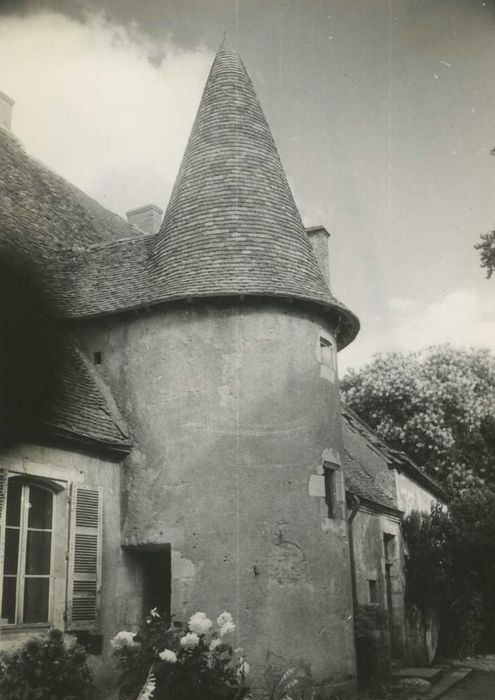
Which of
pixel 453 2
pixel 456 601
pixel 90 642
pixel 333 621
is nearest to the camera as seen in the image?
pixel 453 2

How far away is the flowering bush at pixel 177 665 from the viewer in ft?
25.2

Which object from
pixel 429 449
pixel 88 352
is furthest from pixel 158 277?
pixel 429 449

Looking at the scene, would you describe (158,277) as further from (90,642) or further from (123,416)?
(90,642)

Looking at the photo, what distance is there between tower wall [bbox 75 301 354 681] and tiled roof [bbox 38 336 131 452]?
21cm

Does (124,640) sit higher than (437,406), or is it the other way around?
(437,406)

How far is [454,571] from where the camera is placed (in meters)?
19.4

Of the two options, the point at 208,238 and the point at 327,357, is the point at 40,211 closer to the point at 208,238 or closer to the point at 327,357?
the point at 208,238

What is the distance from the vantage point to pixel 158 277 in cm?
1189

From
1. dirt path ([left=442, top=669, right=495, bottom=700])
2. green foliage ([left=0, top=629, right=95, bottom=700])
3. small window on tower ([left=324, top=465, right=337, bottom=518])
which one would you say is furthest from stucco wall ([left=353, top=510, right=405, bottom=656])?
green foliage ([left=0, top=629, right=95, bottom=700])

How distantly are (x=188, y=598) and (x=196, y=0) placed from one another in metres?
8.37

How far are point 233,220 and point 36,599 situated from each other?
640 centimetres

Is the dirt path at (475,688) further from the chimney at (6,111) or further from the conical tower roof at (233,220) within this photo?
the chimney at (6,111)

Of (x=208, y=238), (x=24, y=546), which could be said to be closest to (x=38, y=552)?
(x=24, y=546)

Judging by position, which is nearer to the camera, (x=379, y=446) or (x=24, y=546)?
(x=24, y=546)
